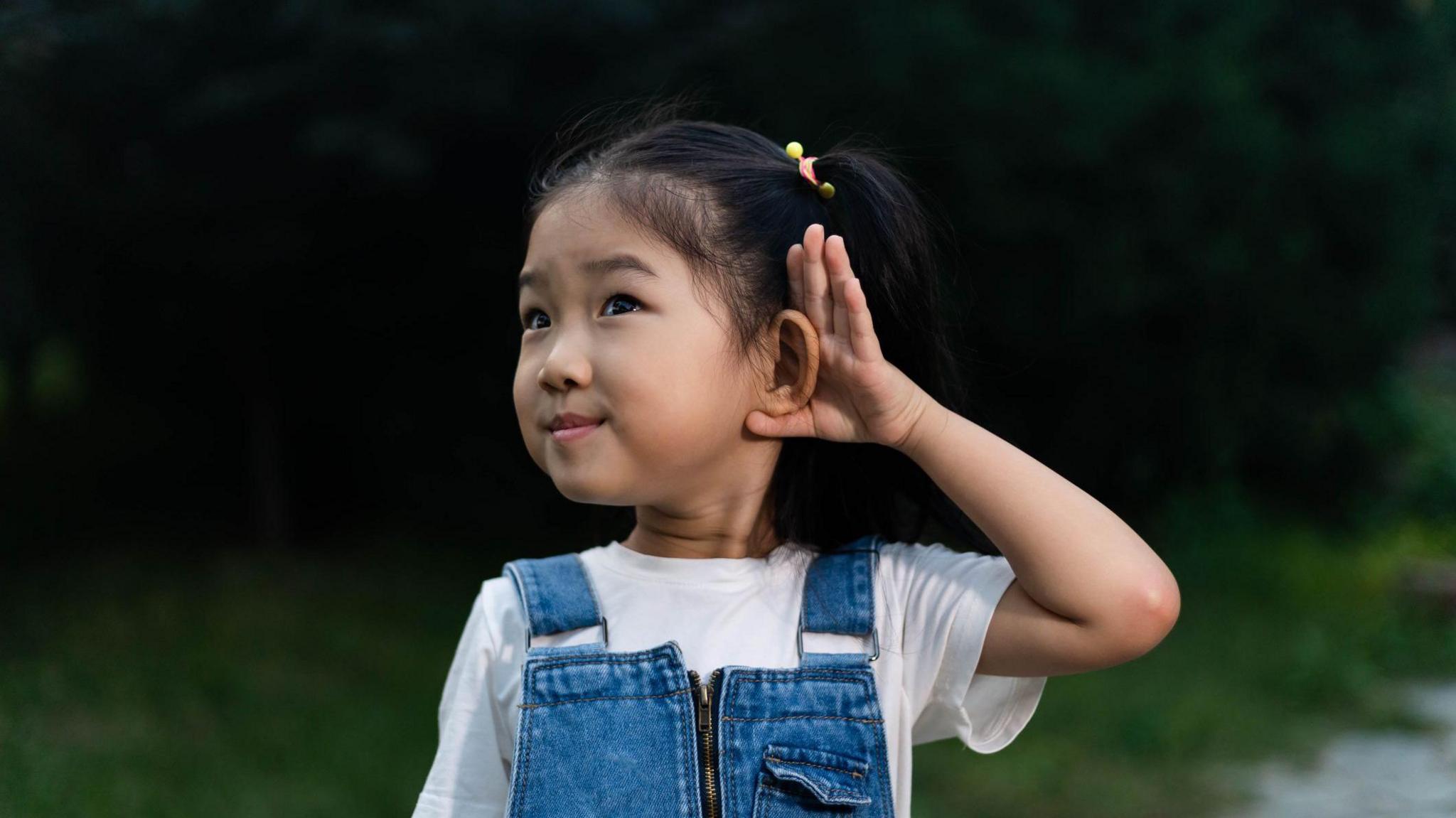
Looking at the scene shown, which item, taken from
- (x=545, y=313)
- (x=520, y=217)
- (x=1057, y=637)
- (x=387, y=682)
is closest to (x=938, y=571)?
(x=1057, y=637)

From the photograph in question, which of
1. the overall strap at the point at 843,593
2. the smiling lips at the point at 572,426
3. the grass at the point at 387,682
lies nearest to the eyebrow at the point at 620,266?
the smiling lips at the point at 572,426

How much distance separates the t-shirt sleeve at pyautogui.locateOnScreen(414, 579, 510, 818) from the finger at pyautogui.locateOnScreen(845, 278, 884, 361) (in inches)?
20.4

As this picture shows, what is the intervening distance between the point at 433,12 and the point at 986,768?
271 cm

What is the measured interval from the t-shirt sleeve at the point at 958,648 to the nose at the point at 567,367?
1.46 ft

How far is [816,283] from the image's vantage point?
1450mm

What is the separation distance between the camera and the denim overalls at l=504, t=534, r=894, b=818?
1381 mm

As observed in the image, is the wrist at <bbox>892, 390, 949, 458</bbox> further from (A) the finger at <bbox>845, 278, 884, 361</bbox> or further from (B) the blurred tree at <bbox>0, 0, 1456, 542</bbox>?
(B) the blurred tree at <bbox>0, 0, 1456, 542</bbox>

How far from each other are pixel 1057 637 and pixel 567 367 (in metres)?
0.59

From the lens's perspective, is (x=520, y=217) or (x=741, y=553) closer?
(x=741, y=553)

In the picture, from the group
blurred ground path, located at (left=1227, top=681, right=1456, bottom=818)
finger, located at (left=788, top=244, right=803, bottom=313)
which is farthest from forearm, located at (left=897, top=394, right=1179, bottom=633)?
blurred ground path, located at (left=1227, top=681, right=1456, bottom=818)

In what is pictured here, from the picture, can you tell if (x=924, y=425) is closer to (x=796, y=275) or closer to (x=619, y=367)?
(x=796, y=275)

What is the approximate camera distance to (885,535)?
1.65m

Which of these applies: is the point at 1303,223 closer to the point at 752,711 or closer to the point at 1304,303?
the point at 1304,303

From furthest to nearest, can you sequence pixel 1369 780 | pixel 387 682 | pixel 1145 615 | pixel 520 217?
pixel 520 217, pixel 387 682, pixel 1369 780, pixel 1145 615
